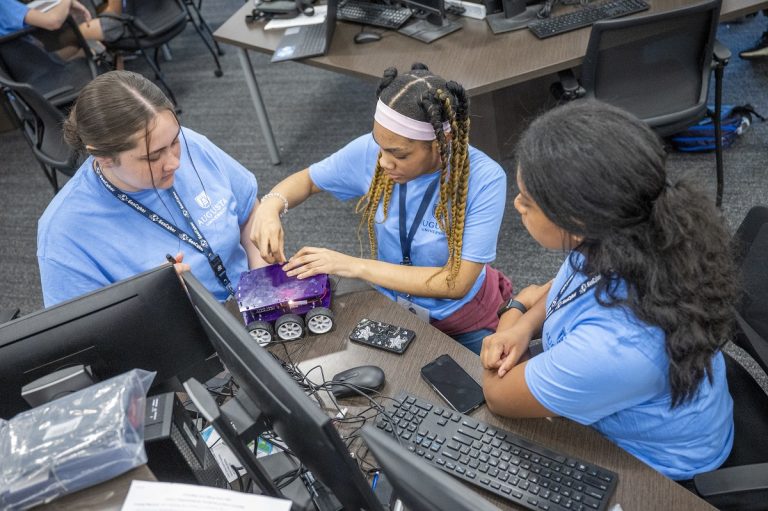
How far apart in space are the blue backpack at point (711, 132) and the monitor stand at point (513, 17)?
97 cm

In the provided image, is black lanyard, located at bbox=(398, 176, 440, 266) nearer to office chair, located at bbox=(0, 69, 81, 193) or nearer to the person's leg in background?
office chair, located at bbox=(0, 69, 81, 193)

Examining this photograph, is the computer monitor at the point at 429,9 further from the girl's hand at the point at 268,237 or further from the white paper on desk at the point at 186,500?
the white paper on desk at the point at 186,500

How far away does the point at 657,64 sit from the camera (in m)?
2.51

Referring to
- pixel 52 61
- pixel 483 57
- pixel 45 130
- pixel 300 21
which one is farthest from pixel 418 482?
pixel 52 61

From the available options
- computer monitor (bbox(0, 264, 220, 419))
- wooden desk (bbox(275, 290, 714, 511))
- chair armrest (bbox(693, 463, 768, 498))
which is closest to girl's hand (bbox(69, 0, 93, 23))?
wooden desk (bbox(275, 290, 714, 511))

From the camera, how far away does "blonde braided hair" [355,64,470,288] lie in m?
1.53

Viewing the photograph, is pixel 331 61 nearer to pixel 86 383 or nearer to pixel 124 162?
pixel 124 162

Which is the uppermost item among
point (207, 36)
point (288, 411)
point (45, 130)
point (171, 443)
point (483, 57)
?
point (288, 411)

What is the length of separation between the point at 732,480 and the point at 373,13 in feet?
8.46

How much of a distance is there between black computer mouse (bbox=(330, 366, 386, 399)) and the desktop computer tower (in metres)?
0.36

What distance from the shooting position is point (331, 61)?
2832mm

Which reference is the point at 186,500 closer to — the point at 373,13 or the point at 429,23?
the point at 429,23

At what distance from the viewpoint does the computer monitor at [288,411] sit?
2.88ft

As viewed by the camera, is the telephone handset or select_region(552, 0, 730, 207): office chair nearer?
select_region(552, 0, 730, 207): office chair
